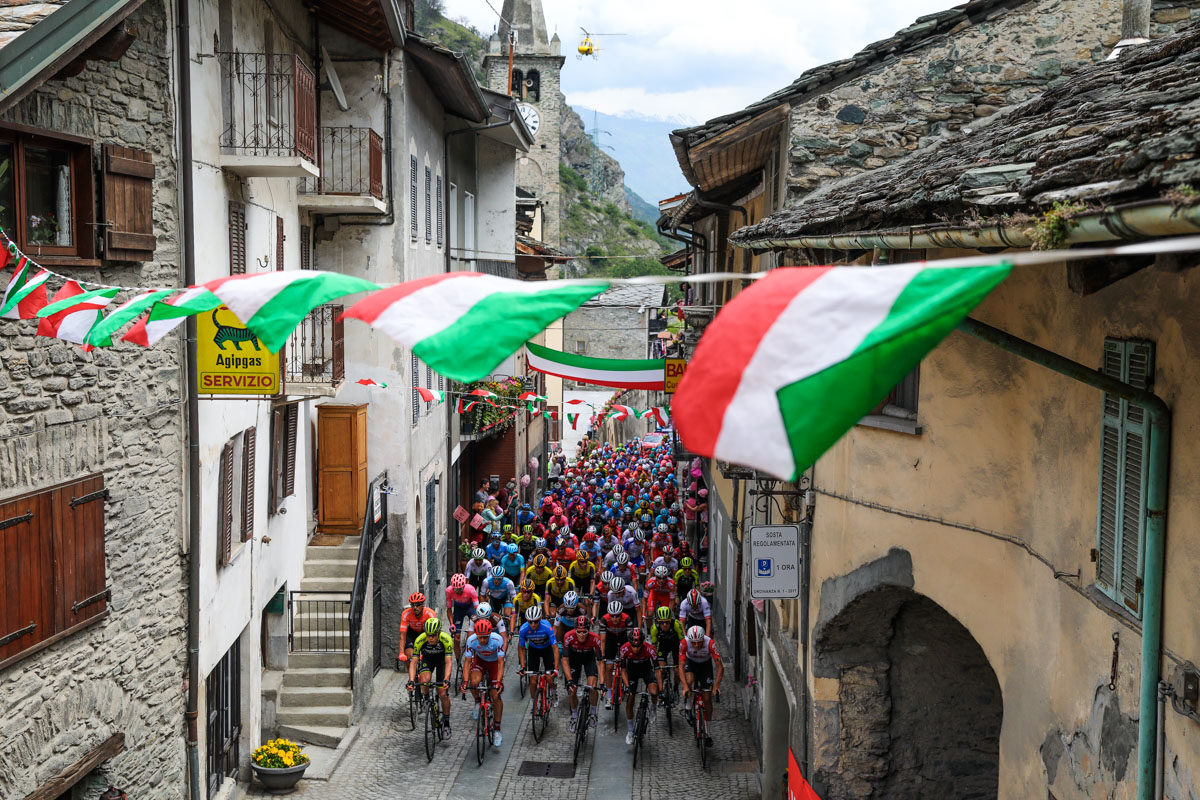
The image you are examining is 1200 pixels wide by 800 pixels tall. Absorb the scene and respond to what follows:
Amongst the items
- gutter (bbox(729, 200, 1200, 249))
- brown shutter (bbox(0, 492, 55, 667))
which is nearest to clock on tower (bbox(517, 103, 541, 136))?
brown shutter (bbox(0, 492, 55, 667))

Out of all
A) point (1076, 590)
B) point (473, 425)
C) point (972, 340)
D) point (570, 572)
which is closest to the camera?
point (1076, 590)

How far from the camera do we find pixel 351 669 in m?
17.0

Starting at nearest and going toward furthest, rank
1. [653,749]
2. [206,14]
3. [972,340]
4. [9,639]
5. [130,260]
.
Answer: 1. [972,340]
2. [9,639]
3. [130,260]
4. [206,14]
5. [653,749]

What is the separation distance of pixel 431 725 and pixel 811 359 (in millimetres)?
13760

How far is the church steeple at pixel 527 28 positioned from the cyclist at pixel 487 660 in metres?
60.4

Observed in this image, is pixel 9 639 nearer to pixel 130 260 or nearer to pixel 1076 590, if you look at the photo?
pixel 130 260

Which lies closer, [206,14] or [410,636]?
[206,14]

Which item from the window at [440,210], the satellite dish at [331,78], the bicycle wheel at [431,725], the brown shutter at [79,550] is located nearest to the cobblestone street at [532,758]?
the bicycle wheel at [431,725]

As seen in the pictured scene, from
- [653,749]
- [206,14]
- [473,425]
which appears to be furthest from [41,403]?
[473,425]

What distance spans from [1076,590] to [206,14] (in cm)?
1054

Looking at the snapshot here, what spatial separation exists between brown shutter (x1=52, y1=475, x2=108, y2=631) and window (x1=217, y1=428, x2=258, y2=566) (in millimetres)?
3008

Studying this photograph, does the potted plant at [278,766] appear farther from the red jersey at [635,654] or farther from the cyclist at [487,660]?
the red jersey at [635,654]

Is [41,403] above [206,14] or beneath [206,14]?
beneath

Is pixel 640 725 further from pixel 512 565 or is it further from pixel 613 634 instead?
pixel 512 565
